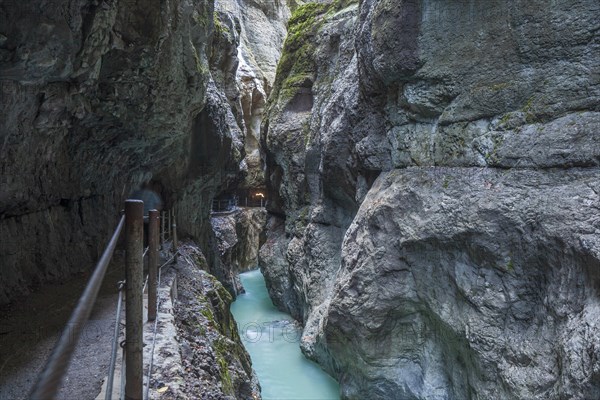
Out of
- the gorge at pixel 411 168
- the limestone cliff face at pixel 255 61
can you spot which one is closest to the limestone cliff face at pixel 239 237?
the limestone cliff face at pixel 255 61

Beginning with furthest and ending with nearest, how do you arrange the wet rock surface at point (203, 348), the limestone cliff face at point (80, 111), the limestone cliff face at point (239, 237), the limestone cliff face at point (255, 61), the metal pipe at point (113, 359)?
the limestone cliff face at point (255, 61) < the limestone cliff face at point (239, 237) < the wet rock surface at point (203, 348) < the limestone cliff face at point (80, 111) < the metal pipe at point (113, 359)

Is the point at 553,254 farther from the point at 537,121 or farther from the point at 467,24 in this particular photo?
the point at 467,24

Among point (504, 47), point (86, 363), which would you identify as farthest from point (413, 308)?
point (86, 363)

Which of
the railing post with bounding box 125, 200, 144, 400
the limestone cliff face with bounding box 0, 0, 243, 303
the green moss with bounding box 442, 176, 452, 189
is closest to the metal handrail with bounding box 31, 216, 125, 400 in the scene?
the railing post with bounding box 125, 200, 144, 400

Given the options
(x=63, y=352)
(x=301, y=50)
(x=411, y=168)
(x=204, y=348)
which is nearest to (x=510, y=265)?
(x=411, y=168)

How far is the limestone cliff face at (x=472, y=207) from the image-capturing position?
5766 mm

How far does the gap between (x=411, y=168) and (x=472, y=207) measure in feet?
6.60

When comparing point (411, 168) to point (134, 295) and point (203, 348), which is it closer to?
point (203, 348)

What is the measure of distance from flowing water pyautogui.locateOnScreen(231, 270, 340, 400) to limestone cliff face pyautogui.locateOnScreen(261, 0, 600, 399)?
0.74m

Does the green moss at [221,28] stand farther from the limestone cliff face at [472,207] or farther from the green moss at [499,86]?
the green moss at [499,86]

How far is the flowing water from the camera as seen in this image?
11422mm

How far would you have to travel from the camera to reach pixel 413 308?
8531 mm

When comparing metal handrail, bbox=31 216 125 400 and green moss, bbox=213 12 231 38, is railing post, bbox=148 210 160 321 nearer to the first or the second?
metal handrail, bbox=31 216 125 400

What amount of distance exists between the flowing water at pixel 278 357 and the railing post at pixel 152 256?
21.1 feet
